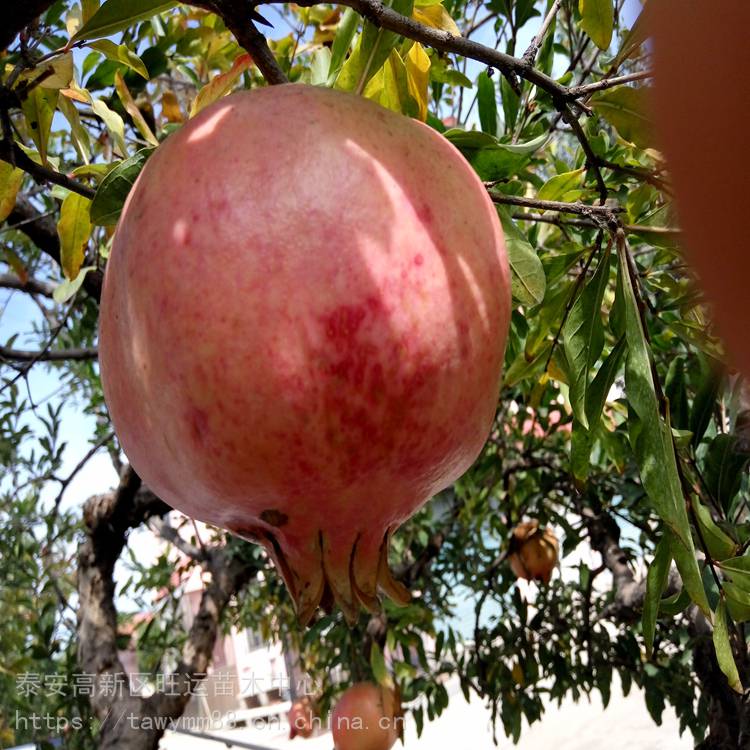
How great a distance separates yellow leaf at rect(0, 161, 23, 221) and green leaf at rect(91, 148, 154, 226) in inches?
5.3

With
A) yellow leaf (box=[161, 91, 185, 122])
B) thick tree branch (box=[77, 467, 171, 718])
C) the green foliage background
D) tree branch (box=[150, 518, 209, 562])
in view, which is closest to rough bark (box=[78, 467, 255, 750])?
thick tree branch (box=[77, 467, 171, 718])

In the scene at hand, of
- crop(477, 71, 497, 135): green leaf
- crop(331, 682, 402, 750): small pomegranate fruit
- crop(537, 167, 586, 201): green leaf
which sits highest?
crop(477, 71, 497, 135): green leaf

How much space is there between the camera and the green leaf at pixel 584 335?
75 cm

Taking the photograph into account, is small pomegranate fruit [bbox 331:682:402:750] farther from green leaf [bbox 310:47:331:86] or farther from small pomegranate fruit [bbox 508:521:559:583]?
green leaf [bbox 310:47:331:86]

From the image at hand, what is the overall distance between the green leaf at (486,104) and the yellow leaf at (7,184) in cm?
61

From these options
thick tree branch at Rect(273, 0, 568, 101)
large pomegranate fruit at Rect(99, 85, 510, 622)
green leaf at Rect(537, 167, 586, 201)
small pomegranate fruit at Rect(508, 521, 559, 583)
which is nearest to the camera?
large pomegranate fruit at Rect(99, 85, 510, 622)

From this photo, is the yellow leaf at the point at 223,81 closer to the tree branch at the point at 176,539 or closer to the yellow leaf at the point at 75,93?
the yellow leaf at the point at 75,93

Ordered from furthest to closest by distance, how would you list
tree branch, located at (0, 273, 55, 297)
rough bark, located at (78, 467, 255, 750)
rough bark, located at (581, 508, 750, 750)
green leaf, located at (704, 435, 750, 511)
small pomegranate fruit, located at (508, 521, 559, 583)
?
small pomegranate fruit, located at (508, 521, 559, 583) < tree branch, located at (0, 273, 55, 297) < rough bark, located at (78, 467, 255, 750) < rough bark, located at (581, 508, 750, 750) < green leaf, located at (704, 435, 750, 511)

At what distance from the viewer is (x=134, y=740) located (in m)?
1.72

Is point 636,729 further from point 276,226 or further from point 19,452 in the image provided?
point 276,226

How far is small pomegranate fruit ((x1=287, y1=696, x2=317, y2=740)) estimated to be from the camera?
2.81m

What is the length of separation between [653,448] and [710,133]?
47 centimetres

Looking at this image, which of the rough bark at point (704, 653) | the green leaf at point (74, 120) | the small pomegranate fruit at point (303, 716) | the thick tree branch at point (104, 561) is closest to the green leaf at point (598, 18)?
the green leaf at point (74, 120)

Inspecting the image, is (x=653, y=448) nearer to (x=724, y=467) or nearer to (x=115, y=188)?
(x=115, y=188)
